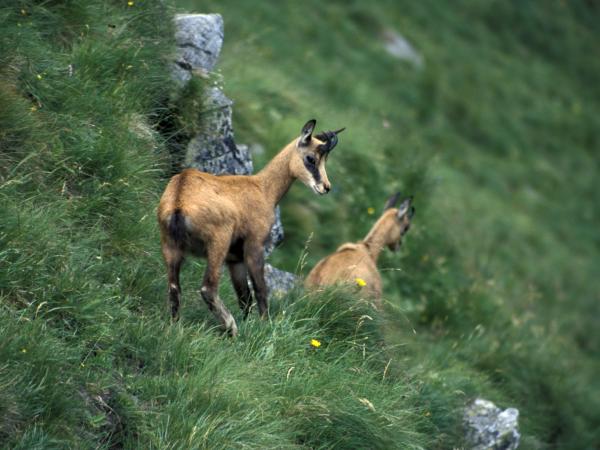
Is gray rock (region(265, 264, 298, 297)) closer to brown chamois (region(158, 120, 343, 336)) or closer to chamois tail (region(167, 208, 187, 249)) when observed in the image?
brown chamois (region(158, 120, 343, 336))

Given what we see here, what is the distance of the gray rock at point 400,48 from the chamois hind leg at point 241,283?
15496 millimetres

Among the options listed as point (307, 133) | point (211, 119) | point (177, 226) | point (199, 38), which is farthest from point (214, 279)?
point (199, 38)

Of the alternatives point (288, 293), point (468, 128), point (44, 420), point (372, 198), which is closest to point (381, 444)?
point (288, 293)

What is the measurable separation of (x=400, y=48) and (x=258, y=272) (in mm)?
16419

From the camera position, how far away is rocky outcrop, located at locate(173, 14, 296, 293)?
1031cm

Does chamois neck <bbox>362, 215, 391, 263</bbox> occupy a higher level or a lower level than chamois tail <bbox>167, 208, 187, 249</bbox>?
lower

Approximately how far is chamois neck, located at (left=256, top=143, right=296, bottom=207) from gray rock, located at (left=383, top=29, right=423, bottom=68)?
1461cm

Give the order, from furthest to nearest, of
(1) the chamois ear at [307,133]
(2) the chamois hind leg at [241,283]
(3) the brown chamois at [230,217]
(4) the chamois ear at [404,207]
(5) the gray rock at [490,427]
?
1. (4) the chamois ear at [404,207]
2. (5) the gray rock at [490,427]
3. (1) the chamois ear at [307,133]
4. (2) the chamois hind leg at [241,283]
5. (3) the brown chamois at [230,217]

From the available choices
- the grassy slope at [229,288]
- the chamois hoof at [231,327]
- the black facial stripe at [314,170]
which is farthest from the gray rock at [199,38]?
the chamois hoof at [231,327]

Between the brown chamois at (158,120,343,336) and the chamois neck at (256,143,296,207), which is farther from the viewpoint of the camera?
the chamois neck at (256,143,296,207)

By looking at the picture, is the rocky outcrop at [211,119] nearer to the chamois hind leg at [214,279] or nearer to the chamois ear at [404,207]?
the chamois hind leg at [214,279]

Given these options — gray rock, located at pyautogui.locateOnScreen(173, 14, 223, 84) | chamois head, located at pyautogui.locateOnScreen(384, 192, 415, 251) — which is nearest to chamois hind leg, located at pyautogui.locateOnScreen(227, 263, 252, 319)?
gray rock, located at pyautogui.locateOnScreen(173, 14, 223, 84)

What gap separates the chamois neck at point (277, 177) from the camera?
9.21m

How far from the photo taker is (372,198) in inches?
603
